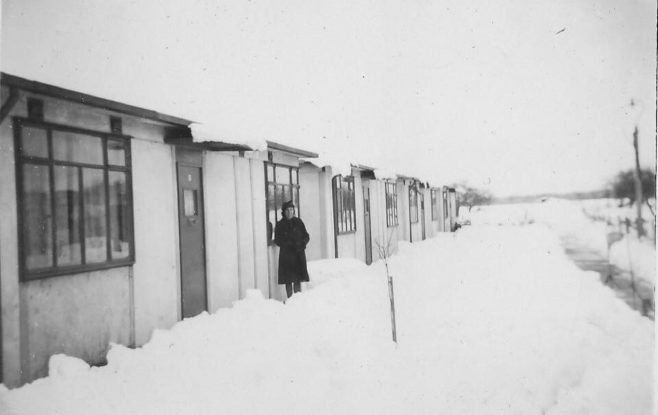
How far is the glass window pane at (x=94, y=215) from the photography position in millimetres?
4914

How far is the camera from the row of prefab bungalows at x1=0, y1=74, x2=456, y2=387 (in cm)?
404

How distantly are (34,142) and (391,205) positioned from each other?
14.0m

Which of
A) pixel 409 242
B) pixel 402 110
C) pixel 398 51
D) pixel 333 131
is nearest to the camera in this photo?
pixel 398 51

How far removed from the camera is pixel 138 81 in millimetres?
12977

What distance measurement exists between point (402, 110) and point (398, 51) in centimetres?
225

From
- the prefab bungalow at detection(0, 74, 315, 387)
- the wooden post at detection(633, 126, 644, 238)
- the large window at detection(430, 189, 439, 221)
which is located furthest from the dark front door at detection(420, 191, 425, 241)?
the wooden post at detection(633, 126, 644, 238)

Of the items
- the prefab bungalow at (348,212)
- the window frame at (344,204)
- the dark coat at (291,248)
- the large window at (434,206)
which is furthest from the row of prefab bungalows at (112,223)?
the large window at (434,206)

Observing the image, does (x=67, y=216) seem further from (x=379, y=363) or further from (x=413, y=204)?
(x=413, y=204)

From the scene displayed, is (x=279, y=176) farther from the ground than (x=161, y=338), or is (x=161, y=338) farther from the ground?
(x=279, y=176)

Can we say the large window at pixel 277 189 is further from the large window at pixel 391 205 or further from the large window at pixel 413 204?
the large window at pixel 413 204

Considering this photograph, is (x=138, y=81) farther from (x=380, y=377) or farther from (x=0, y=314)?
(x=380, y=377)

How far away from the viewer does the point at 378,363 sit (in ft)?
16.7

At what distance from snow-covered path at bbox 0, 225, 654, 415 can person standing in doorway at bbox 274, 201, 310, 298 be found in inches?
22.3

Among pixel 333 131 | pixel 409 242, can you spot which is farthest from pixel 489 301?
pixel 333 131
